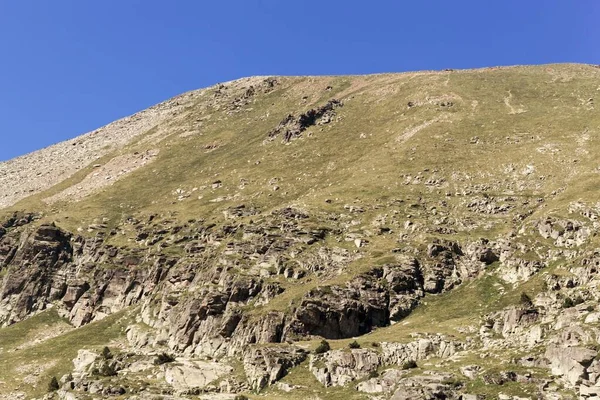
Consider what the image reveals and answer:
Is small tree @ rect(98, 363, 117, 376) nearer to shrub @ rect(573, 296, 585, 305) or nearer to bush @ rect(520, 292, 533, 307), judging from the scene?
bush @ rect(520, 292, 533, 307)

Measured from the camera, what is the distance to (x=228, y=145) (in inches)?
7392

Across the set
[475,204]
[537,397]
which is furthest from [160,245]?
[537,397]

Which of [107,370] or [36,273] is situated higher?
[36,273]

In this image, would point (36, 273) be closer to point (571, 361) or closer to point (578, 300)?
point (578, 300)

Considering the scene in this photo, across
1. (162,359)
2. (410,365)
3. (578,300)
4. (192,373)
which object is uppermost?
Result: (578,300)

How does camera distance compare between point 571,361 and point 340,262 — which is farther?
point 340,262

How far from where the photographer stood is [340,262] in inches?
3728

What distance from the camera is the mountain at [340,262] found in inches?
2429

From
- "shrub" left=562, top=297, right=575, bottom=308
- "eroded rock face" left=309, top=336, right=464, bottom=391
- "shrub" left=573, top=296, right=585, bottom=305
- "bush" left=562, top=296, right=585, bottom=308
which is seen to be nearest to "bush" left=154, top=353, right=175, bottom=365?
"eroded rock face" left=309, top=336, right=464, bottom=391

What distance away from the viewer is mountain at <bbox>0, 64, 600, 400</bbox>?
61.7 meters

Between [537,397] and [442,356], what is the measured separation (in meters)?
16.8

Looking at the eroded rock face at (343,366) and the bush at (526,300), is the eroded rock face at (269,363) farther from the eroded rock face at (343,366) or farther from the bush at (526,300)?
the bush at (526,300)

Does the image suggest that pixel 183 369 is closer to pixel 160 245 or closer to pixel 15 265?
pixel 160 245

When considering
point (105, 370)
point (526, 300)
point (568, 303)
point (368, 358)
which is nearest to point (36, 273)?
point (105, 370)
